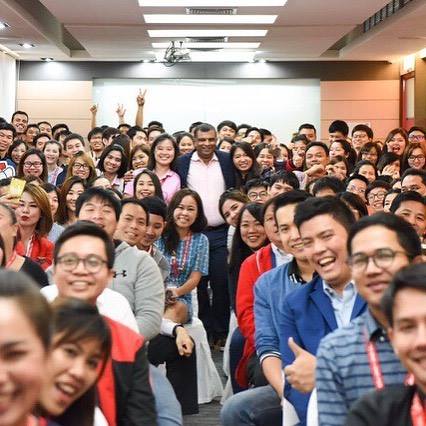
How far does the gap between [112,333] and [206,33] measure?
29.6 ft

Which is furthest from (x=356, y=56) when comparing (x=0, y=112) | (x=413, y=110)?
(x=0, y=112)

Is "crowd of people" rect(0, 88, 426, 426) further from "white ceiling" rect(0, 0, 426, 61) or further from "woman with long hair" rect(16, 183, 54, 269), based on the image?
"white ceiling" rect(0, 0, 426, 61)

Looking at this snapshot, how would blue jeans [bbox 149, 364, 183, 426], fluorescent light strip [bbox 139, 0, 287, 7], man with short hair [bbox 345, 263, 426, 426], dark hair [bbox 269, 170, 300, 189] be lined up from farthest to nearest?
fluorescent light strip [bbox 139, 0, 287, 7], dark hair [bbox 269, 170, 300, 189], blue jeans [bbox 149, 364, 183, 426], man with short hair [bbox 345, 263, 426, 426]

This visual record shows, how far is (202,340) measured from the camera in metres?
4.85

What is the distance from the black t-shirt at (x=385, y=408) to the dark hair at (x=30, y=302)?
83 cm

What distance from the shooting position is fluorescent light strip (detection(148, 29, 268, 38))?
10.8 metres

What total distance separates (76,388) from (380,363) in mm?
831

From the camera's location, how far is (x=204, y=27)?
10500 millimetres

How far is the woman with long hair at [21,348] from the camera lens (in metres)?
1.16

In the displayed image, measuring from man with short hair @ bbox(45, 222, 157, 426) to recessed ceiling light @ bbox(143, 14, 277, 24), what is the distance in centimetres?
723

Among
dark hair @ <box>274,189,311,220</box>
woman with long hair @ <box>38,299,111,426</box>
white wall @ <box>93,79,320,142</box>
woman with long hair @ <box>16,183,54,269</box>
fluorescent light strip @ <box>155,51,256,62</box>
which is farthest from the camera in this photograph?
white wall @ <box>93,79,320,142</box>

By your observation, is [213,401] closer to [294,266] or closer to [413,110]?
[294,266]

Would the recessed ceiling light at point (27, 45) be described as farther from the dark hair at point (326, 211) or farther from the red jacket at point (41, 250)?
the dark hair at point (326, 211)

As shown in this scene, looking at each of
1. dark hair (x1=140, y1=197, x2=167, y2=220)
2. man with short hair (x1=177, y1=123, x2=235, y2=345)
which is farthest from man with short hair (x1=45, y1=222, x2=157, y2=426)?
man with short hair (x1=177, y1=123, x2=235, y2=345)
